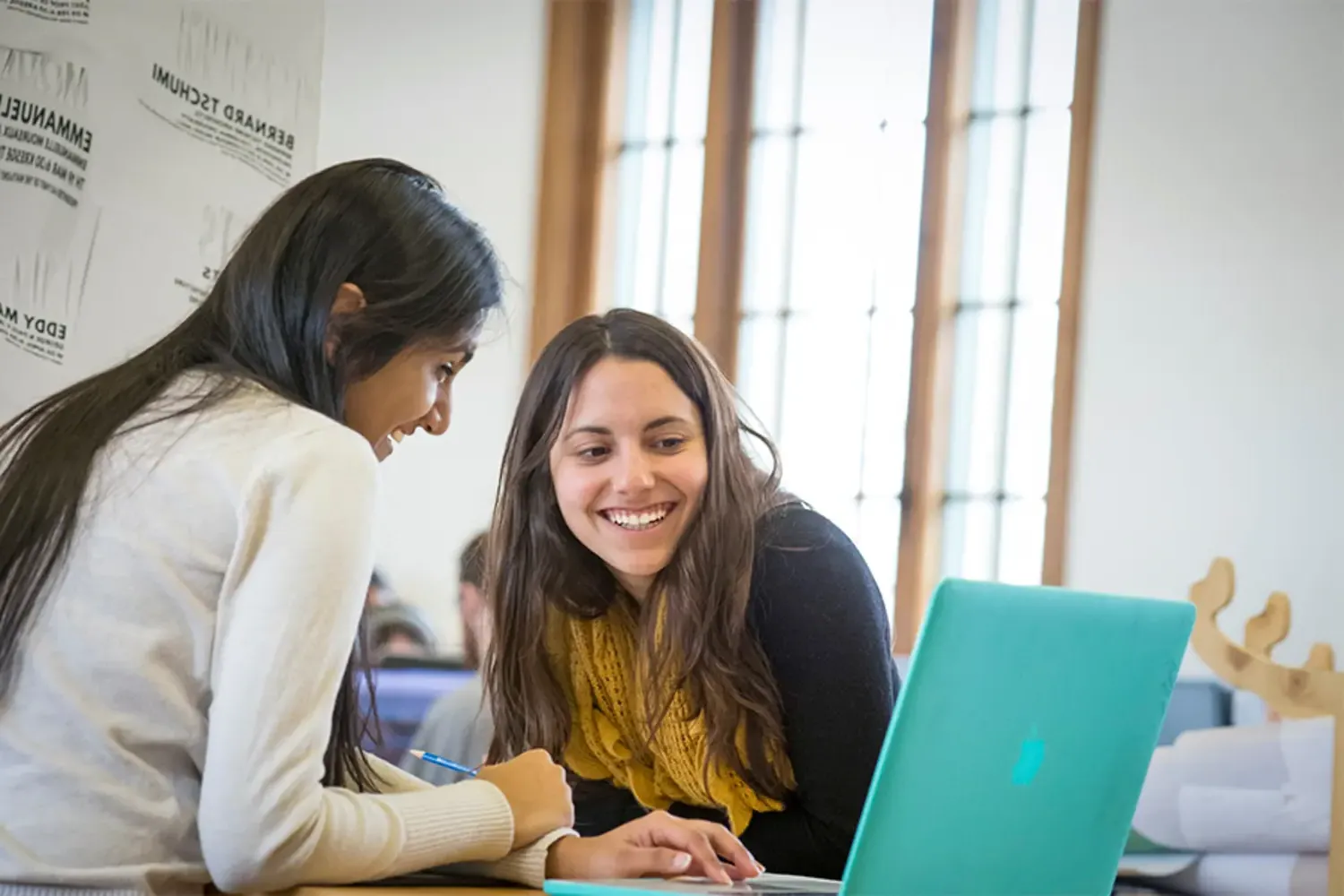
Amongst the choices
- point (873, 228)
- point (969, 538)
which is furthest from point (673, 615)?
point (873, 228)

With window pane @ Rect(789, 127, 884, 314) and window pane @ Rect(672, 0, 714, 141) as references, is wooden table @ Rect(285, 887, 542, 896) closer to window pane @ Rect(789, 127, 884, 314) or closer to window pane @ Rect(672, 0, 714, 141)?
window pane @ Rect(789, 127, 884, 314)

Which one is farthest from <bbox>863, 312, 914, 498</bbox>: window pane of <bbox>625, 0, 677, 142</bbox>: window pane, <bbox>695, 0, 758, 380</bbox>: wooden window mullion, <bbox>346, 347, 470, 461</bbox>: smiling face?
<bbox>346, 347, 470, 461</bbox>: smiling face

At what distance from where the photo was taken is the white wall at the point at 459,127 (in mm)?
5312

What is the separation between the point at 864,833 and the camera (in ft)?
3.09

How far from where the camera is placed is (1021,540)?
15.0ft

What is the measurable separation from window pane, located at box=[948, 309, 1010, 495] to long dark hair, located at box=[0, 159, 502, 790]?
3.53m

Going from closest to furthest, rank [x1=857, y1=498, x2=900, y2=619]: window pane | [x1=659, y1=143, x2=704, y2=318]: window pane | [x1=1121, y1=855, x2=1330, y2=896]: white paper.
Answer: [x1=1121, y1=855, x2=1330, y2=896]: white paper
[x1=857, y1=498, x2=900, y2=619]: window pane
[x1=659, y1=143, x2=704, y2=318]: window pane

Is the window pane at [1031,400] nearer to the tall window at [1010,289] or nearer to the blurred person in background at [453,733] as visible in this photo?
the tall window at [1010,289]

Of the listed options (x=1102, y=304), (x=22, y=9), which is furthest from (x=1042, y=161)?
(x=22, y=9)

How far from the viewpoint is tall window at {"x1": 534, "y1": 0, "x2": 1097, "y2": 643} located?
15.3 feet

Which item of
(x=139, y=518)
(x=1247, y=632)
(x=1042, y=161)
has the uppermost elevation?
(x=1042, y=161)

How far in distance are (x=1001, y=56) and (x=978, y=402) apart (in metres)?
1.05

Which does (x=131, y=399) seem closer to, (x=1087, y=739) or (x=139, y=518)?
(x=139, y=518)

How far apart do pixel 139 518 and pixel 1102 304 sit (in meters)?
3.70
